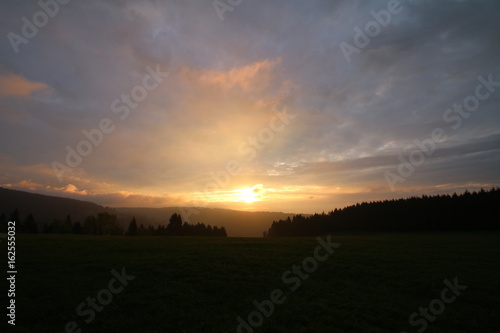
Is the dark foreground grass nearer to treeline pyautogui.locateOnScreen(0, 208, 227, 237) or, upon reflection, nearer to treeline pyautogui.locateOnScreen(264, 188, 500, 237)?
treeline pyautogui.locateOnScreen(0, 208, 227, 237)

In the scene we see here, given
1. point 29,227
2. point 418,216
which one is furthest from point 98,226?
point 418,216

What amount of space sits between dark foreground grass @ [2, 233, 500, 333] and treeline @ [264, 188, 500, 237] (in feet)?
272

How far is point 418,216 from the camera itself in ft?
326

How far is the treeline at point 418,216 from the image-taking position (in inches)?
3509

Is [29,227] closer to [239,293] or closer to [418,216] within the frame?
[239,293]

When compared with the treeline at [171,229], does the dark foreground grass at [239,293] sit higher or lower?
higher

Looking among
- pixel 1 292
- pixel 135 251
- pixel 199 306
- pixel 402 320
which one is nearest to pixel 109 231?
pixel 135 251

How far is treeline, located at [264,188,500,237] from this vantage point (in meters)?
89.1

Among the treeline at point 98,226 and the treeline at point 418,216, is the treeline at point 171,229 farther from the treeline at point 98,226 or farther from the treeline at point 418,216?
the treeline at point 418,216

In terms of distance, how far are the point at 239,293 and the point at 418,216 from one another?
107658 mm

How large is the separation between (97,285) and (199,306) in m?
8.29

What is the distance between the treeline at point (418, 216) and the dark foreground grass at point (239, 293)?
8278cm

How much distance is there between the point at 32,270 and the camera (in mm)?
20219

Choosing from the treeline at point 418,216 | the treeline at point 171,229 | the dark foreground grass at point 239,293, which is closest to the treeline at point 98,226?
the treeline at point 171,229
